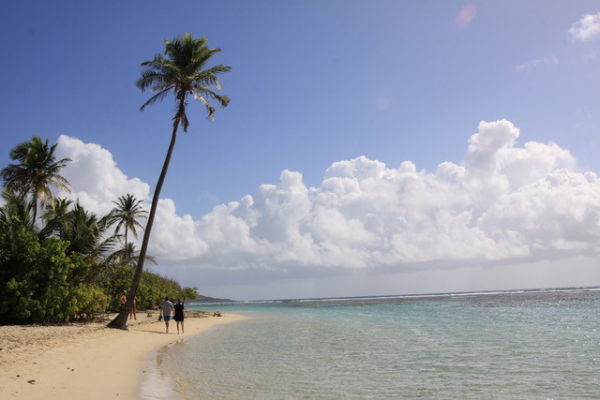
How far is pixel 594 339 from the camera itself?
14.0 metres

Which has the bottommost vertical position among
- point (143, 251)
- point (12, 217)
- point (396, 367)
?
point (396, 367)

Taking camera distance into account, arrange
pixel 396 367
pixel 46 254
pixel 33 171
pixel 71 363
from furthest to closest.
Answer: pixel 33 171 → pixel 46 254 → pixel 396 367 → pixel 71 363

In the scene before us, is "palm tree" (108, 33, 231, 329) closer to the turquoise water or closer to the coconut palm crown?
the coconut palm crown

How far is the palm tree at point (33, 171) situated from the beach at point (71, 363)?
16373 mm

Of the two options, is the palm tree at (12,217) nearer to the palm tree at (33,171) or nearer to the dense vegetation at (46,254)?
the dense vegetation at (46,254)

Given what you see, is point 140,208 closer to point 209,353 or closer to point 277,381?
point 209,353

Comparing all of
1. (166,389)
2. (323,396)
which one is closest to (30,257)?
(166,389)

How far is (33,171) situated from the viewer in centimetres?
2783

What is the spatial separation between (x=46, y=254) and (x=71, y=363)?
30.0 feet

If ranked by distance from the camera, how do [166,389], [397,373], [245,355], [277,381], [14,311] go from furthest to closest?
1. [14,311]
2. [245,355]
3. [397,373]
4. [277,381]
5. [166,389]

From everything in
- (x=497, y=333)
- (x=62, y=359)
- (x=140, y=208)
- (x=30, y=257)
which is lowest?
(x=497, y=333)

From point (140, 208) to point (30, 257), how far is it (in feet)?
98.4

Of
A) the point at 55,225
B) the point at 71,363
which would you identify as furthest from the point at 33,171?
the point at 71,363

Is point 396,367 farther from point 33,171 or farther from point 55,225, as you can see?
point 33,171
